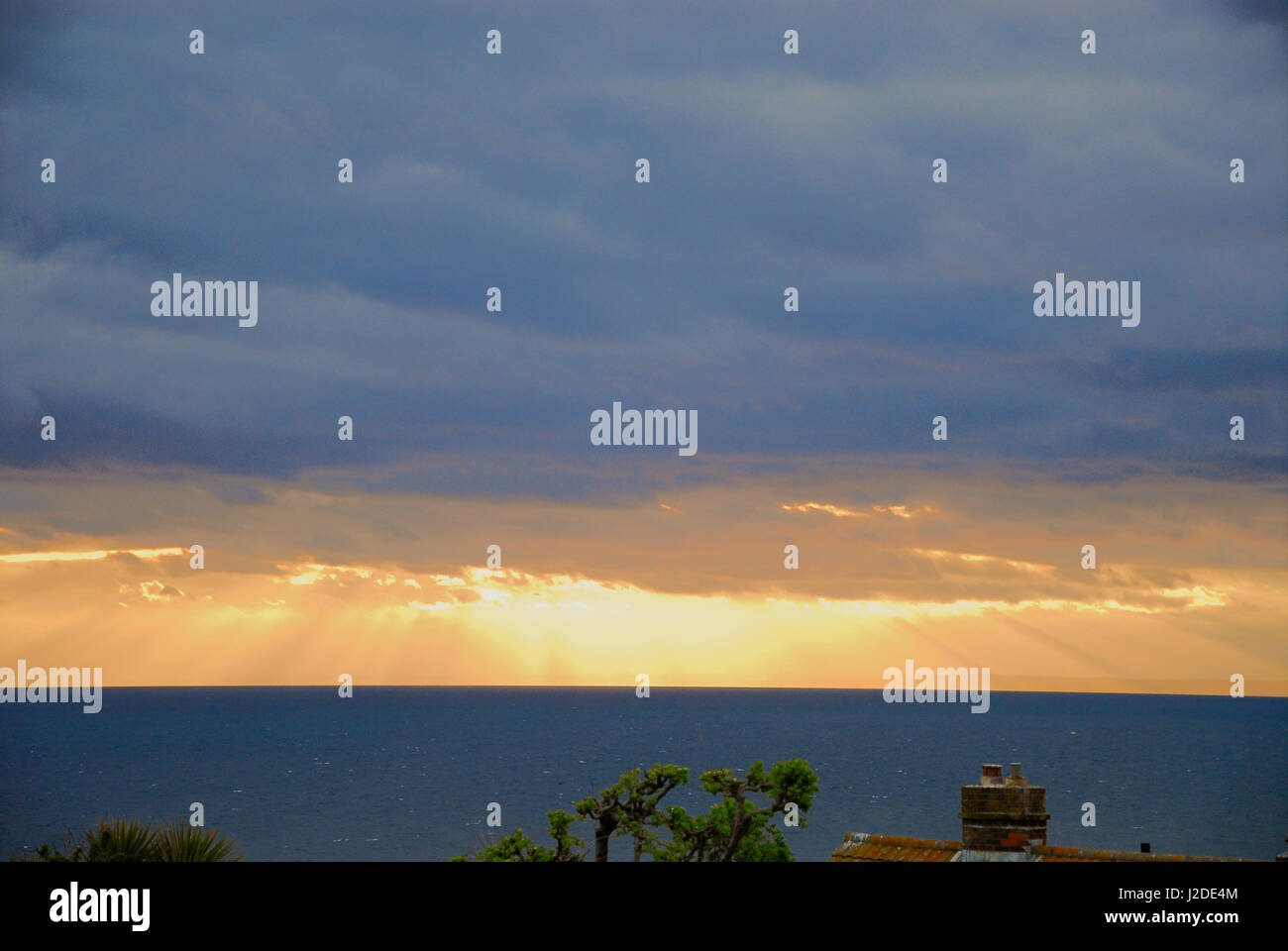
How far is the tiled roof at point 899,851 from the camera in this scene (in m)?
19.7

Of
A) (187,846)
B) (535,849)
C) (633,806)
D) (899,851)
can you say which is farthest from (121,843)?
(899,851)

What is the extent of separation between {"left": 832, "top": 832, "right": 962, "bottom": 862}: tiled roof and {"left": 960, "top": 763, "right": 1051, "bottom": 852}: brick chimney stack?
755mm

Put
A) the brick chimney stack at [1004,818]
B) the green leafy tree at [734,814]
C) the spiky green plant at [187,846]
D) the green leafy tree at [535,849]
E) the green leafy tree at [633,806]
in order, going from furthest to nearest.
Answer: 1. the green leafy tree at [633,806]
2. the green leafy tree at [734,814]
3. the green leafy tree at [535,849]
4. the spiky green plant at [187,846]
5. the brick chimney stack at [1004,818]

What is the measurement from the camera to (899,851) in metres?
20.4

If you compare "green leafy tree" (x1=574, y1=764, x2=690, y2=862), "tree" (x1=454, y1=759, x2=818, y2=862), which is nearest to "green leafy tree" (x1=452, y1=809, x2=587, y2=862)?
"tree" (x1=454, y1=759, x2=818, y2=862)

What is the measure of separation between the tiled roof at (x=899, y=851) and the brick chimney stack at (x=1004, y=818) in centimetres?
76

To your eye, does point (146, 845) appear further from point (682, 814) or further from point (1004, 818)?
point (1004, 818)

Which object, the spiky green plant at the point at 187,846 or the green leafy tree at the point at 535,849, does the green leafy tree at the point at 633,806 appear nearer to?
the green leafy tree at the point at 535,849

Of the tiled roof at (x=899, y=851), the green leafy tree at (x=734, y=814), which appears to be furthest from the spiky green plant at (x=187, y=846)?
the tiled roof at (x=899, y=851)

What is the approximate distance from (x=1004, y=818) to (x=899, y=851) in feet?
7.02

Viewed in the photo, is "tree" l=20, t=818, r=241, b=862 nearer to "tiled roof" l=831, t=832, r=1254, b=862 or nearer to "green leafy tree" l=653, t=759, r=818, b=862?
"green leafy tree" l=653, t=759, r=818, b=862
